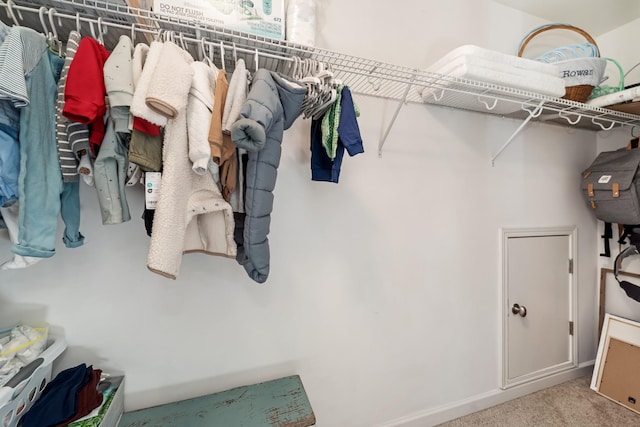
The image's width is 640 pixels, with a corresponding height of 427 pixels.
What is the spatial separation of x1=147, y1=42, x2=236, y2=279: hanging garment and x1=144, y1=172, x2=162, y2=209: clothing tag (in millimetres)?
46

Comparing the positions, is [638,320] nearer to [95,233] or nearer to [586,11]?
[586,11]

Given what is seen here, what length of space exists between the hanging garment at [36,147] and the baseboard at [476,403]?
1787mm

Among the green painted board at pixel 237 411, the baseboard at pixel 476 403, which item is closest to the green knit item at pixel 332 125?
the green painted board at pixel 237 411

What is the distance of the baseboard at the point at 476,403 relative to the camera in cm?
154

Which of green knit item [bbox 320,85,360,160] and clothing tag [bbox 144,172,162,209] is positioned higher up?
green knit item [bbox 320,85,360,160]

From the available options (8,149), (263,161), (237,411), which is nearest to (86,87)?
(8,149)

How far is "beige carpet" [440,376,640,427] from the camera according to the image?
160 cm

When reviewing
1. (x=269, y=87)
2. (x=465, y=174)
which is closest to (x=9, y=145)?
(x=269, y=87)

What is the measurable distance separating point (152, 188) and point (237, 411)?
97 cm

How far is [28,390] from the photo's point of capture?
827mm

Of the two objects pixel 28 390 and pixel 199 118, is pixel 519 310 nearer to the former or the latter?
pixel 199 118

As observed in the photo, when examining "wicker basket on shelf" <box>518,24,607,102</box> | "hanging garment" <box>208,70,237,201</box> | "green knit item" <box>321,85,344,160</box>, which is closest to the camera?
"hanging garment" <box>208,70,237,201</box>

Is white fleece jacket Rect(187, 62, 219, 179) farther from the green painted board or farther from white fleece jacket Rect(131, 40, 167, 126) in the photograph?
the green painted board

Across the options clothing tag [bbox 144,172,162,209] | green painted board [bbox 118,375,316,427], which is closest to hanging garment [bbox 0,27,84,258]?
clothing tag [bbox 144,172,162,209]
